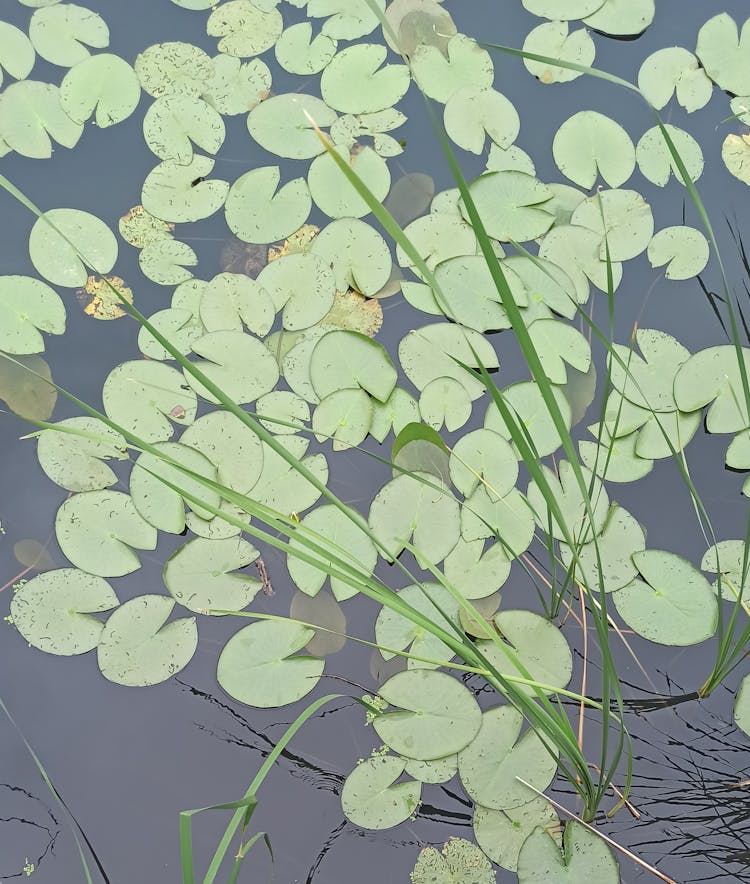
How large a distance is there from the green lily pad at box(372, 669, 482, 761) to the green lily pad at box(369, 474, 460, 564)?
189 millimetres

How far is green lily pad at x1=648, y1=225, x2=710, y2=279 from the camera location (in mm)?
1517

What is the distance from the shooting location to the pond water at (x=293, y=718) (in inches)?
46.8

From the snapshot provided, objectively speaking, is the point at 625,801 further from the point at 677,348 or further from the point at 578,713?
the point at 677,348

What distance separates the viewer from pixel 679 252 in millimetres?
1524

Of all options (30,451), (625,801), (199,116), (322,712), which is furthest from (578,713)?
(199,116)

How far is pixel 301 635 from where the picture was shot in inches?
50.5

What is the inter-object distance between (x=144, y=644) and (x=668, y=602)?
0.80 m

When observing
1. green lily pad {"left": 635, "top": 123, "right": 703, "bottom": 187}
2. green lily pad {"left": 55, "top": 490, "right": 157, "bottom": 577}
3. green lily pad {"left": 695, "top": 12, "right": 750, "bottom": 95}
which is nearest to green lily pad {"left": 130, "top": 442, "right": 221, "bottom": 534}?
green lily pad {"left": 55, "top": 490, "right": 157, "bottom": 577}

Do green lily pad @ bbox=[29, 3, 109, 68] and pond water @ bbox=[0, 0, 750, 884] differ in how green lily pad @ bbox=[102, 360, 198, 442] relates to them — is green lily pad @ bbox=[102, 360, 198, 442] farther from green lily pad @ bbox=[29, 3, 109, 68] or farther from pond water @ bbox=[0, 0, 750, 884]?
green lily pad @ bbox=[29, 3, 109, 68]

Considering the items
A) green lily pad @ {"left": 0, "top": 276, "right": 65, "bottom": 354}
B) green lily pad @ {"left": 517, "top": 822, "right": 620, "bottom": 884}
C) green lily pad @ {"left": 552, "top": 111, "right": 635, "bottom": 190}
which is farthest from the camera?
green lily pad @ {"left": 552, "top": 111, "right": 635, "bottom": 190}

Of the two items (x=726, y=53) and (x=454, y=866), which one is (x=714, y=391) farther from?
(x=454, y=866)

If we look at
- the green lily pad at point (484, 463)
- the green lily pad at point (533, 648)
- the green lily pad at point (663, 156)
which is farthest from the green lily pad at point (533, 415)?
the green lily pad at point (663, 156)

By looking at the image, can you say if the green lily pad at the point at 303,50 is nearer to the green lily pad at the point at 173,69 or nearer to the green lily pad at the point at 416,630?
the green lily pad at the point at 173,69

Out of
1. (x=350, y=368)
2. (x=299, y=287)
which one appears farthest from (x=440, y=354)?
(x=299, y=287)
